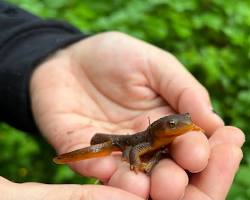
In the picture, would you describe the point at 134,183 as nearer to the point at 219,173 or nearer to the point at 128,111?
the point at 219,173

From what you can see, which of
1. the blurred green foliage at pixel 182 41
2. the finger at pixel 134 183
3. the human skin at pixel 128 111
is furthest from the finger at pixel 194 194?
the blurred green foliage at pixel 182 41

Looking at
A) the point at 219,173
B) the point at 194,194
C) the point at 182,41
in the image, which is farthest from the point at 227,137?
the point at 182,41

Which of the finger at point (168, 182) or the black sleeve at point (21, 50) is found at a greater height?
the finger at point (168, 182)

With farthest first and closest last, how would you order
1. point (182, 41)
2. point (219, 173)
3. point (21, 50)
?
point (182, 41) → point (21, 50) → point (219, 173)

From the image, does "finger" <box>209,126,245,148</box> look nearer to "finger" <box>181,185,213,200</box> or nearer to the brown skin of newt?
the brown skin of newt

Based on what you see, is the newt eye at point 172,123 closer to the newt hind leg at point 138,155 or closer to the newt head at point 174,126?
the newt head at point 174,126

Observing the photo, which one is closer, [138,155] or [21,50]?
[138,155]
